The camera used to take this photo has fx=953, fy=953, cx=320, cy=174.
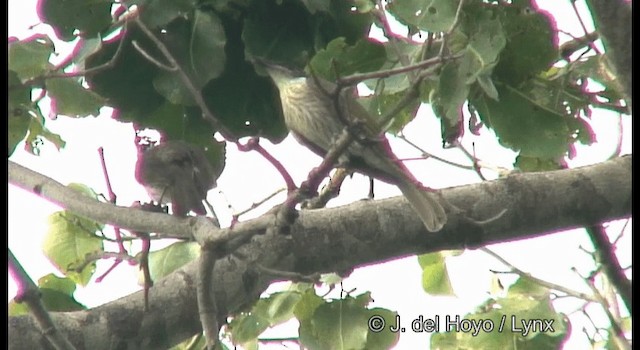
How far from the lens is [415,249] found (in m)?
2.08

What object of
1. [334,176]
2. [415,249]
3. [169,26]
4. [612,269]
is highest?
[169,26]

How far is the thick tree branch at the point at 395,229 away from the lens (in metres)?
2.01

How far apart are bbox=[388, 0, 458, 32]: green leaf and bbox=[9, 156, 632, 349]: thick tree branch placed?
1.38ft

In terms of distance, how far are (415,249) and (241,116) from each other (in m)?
0.50

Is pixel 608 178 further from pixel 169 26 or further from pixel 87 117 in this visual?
pixel 87 117

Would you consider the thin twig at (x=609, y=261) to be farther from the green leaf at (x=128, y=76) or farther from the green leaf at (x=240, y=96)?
the green leaf at (x=128, y=76)

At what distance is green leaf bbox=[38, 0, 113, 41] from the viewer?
201cm

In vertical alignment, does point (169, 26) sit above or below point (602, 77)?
above

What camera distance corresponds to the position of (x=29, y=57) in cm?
190

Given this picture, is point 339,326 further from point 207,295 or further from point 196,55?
point 196,55

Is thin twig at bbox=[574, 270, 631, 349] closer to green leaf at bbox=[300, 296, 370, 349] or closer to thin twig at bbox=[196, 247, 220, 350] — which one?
green leaf at bbox=[300, 296, 370, 349]

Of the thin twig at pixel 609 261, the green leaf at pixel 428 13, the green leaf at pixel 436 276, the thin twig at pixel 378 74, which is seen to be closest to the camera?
the thin twig at pixel 378 74

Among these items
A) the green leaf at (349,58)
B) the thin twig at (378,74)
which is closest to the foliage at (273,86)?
the green leaf at (349,58)
